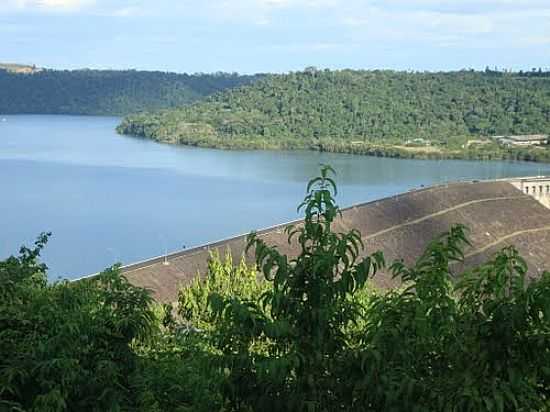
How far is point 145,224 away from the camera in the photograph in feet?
82.7

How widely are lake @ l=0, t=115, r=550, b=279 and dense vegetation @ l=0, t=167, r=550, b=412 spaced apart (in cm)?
1620

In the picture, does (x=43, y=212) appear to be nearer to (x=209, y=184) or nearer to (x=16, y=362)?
(x=209, y=184)

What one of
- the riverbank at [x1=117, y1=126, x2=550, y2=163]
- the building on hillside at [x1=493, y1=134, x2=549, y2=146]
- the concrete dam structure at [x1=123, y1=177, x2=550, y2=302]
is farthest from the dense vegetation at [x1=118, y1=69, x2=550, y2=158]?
the concrete dam structure at [x1=123, y1=177, x2=550, y2=302]

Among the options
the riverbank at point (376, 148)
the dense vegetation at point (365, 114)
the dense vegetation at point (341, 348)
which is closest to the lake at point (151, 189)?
the riverbank at point (376, 148)

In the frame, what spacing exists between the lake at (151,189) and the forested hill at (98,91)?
34.7 meters

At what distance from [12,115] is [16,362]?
92.9 meters

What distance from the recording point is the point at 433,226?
25.0 metres

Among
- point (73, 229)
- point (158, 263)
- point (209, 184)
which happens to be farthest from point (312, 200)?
point (209, 184)

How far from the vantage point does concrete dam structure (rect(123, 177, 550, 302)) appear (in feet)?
57.7

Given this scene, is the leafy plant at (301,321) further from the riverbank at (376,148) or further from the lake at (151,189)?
the riverbank at (376,148)

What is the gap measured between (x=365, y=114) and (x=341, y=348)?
62183 millimetres

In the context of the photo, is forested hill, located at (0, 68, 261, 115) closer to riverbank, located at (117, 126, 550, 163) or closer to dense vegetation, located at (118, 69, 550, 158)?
dense vegetation, located at (118, 69, 550, 158)

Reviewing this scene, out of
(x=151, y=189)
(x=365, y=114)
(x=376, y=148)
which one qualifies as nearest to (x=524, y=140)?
(x=376, y=148)

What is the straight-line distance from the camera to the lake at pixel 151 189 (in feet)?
74.6
